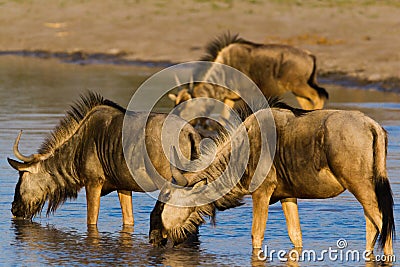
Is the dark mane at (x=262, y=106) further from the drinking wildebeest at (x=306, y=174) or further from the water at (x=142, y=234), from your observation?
the water at (x=142, y=234)

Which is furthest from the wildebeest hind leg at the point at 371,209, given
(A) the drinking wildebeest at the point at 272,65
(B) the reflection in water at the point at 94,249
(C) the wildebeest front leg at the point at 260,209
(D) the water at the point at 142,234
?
(A) the drinking wildebeest at the point at 272,65

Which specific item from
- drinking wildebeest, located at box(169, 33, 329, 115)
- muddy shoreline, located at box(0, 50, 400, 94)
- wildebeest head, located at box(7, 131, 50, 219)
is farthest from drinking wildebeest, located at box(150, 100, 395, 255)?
muddy shoreline, located at box(0, 50, 400, 94)

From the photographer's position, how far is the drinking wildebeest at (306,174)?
6977mm

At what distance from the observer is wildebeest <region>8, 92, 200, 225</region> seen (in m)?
8.09

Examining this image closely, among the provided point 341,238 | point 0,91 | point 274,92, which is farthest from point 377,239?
point 0,91

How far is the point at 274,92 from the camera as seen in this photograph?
16.7 meters

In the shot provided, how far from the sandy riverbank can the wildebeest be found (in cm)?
1303

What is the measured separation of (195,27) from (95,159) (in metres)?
19.8

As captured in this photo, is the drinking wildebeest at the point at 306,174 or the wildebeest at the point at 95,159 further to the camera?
the wildebeest at the point at 95,159

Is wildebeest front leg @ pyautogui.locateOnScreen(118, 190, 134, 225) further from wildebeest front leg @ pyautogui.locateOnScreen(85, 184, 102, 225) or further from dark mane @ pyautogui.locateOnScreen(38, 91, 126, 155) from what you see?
dark mane @ pyautogui.locateOnScreen(38, 91, 126, 155)

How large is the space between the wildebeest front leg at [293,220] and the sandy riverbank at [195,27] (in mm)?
13401

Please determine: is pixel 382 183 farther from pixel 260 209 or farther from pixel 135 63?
pixel 135 63

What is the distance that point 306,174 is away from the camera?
7.19 metres

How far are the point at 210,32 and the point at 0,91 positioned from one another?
9006 millimetres
